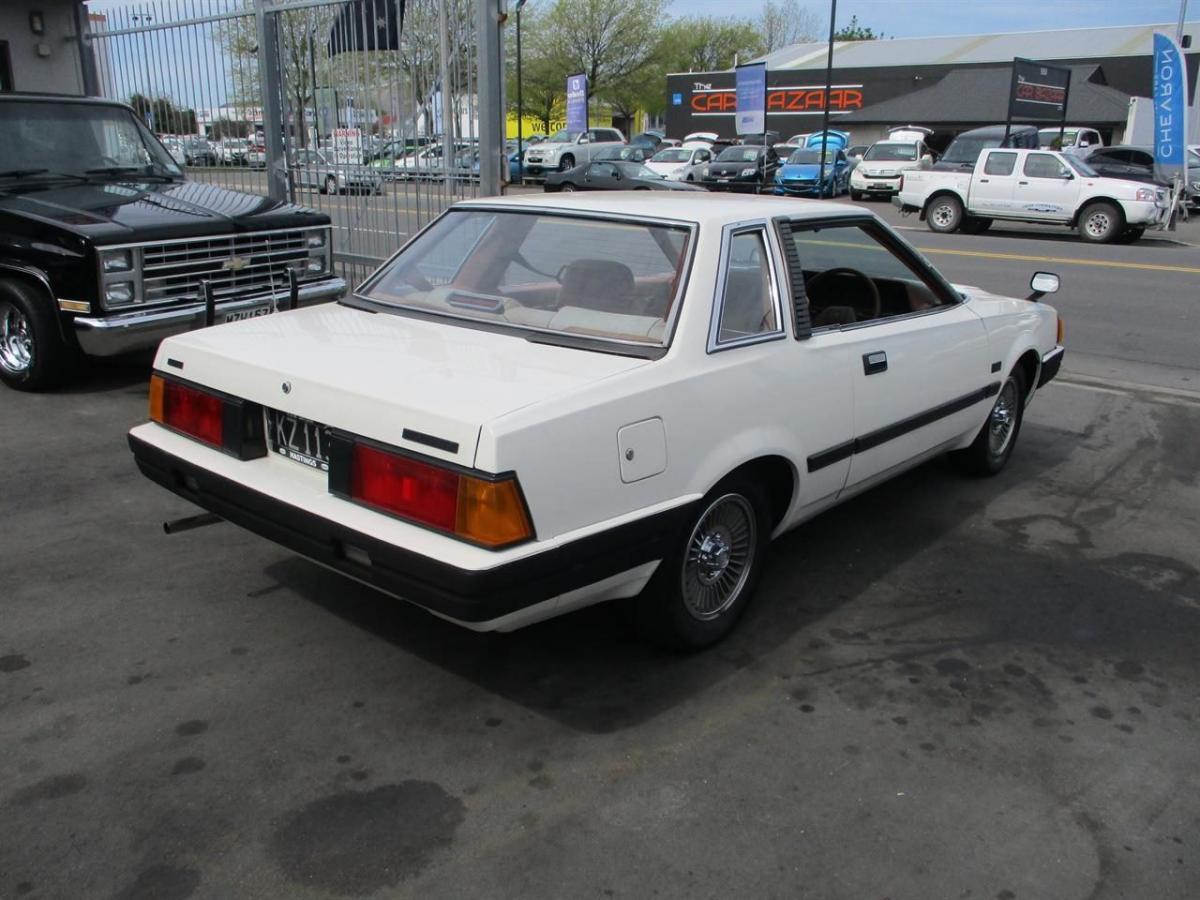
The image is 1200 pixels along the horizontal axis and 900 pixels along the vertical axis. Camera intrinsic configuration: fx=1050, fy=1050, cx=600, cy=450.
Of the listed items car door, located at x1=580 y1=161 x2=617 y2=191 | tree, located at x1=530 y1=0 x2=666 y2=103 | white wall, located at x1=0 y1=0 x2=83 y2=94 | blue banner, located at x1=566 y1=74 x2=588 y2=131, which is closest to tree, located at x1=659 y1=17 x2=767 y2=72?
tree, located at x1=530 y1=0 x2=666 y2=103

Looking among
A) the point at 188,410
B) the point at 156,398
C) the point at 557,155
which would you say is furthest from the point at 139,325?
the point at 557,155

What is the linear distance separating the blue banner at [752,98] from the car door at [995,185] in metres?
8.32

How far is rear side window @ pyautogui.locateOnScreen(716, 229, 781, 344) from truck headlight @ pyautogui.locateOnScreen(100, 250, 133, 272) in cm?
430

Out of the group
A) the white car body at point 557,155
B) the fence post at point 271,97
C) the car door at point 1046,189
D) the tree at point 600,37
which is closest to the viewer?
the fence post at point 271,97

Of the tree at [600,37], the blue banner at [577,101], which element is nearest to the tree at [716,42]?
the tree at [600,37]

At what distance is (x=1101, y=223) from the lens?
18922 mm

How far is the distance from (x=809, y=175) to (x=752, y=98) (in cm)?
324

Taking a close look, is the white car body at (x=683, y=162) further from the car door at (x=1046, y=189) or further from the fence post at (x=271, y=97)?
the fence post at (x=271, y=97)

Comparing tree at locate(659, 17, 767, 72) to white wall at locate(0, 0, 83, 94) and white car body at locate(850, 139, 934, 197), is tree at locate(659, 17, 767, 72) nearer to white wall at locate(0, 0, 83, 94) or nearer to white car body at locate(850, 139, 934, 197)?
white car body at locate(850, 139, 934, 197)

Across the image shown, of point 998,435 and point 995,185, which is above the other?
point 995,185

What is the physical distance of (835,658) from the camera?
3.74 metres

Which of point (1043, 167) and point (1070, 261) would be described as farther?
point (1043, 167)

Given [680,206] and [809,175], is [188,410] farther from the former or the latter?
[809,175]

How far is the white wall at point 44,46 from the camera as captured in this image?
11.7m
